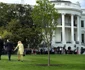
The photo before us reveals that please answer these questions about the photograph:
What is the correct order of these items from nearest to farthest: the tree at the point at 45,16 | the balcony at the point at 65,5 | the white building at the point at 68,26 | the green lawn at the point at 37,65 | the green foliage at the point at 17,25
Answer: the green lawn at the point at 37,65, the tree at the point at 45,16, the green foliage at the point at 17,25, the white building at the point at 68,26, the balcony at the point at 65,5

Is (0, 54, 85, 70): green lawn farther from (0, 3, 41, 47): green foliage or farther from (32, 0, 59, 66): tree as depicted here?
(0, 3, 41, 47): green foliage

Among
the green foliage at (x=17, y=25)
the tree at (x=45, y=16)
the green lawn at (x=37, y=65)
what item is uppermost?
the green foliage at (x=17, y=25)

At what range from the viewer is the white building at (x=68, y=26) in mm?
82750

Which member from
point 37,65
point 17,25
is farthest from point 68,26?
point 37,65

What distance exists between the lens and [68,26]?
278 ft

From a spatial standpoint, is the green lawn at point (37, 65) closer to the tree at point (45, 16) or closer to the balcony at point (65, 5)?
the tree at point (45, 16)

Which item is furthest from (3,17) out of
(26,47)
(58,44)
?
(58,44)

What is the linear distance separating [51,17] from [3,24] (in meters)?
43.4

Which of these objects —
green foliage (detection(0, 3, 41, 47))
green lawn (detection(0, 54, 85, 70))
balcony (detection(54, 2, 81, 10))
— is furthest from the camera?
balcony (detection(54, 2, 81, 10))

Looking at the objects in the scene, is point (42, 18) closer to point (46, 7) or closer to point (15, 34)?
point (46, 7)

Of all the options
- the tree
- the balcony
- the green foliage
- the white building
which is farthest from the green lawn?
the balcony

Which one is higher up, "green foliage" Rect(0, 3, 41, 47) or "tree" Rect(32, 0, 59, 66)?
"green foliage" Rect(0, 3, 41, 47)

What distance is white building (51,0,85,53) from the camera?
82.8m

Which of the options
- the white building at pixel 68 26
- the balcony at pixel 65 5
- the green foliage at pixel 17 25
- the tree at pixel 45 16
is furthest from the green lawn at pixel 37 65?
the balcony at pixel 65 5
